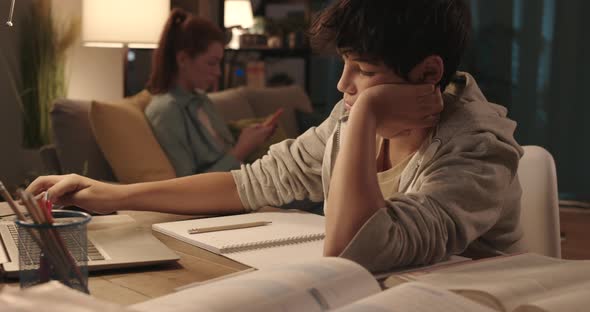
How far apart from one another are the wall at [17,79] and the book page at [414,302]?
3634 millimetres

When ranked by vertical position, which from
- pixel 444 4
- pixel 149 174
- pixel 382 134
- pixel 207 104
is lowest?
pixel 149 174

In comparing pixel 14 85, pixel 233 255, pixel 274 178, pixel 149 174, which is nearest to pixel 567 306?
pixel 233 255

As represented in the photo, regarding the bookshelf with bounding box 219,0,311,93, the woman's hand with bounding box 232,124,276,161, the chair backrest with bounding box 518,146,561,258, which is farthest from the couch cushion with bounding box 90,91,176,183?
the bookshelf with bounding box 219,0,311,93

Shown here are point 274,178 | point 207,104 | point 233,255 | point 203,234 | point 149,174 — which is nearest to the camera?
point 233,255

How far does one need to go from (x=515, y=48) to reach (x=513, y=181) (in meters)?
4.05

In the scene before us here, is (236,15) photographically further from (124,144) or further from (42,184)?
(42,184)

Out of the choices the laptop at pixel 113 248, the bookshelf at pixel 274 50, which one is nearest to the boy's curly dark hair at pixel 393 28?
the laptop at pixel 113 248

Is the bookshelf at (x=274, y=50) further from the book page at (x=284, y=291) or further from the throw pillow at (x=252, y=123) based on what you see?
the book page at (x=284, y=291)

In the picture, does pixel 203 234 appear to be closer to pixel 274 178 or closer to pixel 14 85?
pixel 274 178

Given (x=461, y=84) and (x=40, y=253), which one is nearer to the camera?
(x=40, y=253)

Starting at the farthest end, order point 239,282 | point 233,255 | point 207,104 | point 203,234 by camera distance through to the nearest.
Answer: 1. point 207,104
2. point 203,234
3. point 233,255
4. point 239,282

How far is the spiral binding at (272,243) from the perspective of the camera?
1.10 metres

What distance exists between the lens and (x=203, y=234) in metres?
1.21

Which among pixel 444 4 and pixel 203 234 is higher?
pixel 444 4
